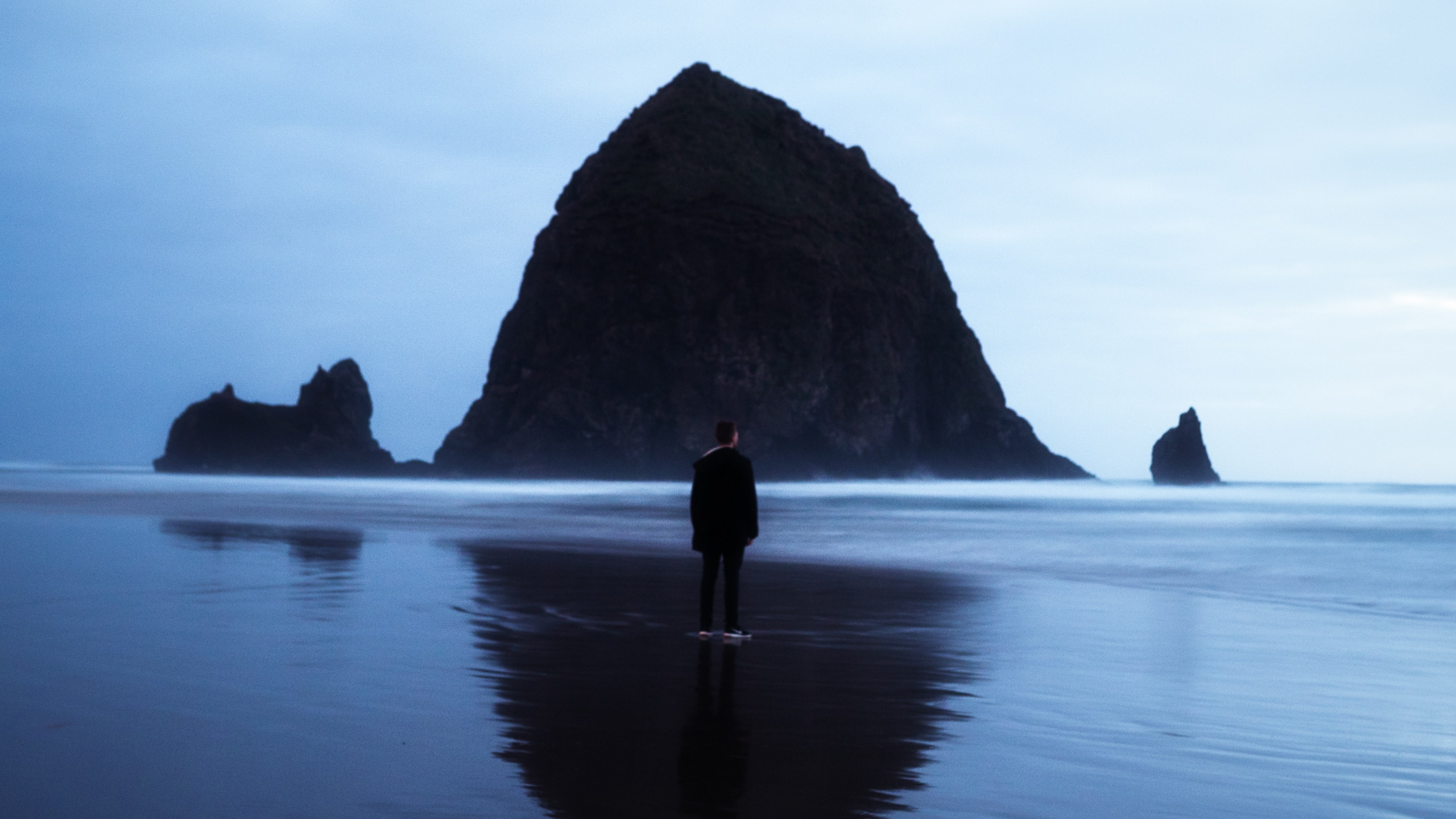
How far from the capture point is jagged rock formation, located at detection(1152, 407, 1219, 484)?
12331 cm

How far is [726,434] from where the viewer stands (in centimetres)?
1025

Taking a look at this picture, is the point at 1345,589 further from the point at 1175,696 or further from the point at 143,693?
the point at 143,693

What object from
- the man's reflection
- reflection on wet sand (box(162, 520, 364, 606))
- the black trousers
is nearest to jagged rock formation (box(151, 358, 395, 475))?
reflection on wet sand (box(162, 520, 364, 606))

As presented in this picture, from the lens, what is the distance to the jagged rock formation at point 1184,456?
123312 millimetres

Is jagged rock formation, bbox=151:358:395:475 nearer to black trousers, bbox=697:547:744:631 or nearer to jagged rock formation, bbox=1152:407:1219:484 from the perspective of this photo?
jagged rock formation, bbox=1152:407:1219:484

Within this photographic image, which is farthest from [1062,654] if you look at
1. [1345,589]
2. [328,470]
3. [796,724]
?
[328,470]

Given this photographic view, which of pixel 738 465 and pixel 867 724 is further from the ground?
pixel 738 465

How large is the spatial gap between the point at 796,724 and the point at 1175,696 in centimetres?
256

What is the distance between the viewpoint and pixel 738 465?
10.2 metres

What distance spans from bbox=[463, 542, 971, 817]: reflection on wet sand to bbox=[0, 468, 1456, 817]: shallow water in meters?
0.03

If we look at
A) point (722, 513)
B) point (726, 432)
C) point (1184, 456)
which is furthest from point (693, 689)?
point (1184, 456)

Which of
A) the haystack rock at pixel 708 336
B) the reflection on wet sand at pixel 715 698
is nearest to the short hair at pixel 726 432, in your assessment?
the reflection on wet sand at pixel 715 698

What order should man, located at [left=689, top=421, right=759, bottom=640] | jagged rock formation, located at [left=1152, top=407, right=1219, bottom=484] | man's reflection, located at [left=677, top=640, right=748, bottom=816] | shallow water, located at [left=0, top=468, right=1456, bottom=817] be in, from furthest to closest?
jagged rock formation, located at [left=1152, top=407, right=1219, bottom=484] → man, located at [left=689, top=421, right=759, bottom=640] → shallow water, located at [left=0, top=468, right=1456, bottom=817] → man's reflection, located at [left=677, top=640, right=748, bottom=816]

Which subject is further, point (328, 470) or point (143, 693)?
point (328, 470)
